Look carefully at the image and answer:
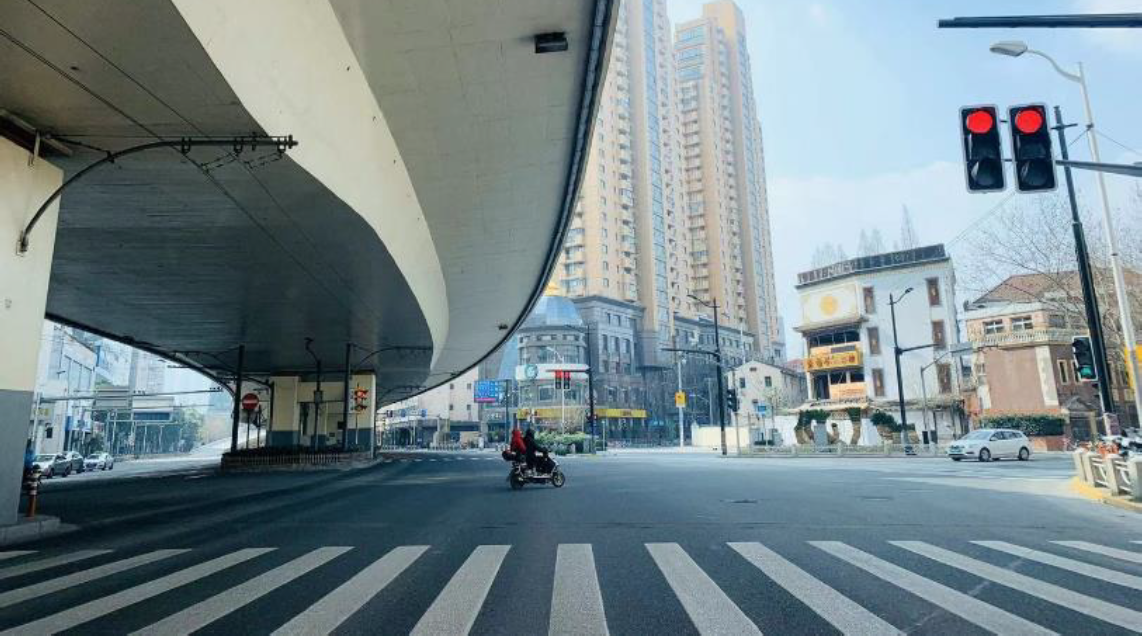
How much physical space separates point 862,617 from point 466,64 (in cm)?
939

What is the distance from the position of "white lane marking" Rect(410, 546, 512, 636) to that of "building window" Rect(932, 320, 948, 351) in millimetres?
54727

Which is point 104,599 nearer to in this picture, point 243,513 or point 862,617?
point 862,617

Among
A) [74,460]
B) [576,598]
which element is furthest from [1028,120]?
[74,460]

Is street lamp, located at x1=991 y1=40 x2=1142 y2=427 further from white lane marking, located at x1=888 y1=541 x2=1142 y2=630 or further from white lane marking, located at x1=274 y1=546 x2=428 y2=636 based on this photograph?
white lane marking, located at x1=274 y1=546 x2=428 y2=636

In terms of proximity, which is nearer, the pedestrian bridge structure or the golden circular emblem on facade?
the pedestrian bridge structure

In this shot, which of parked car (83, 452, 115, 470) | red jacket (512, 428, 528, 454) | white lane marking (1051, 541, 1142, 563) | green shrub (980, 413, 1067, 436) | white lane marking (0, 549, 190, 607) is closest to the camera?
white lane marking (0, 549, 190, 607)

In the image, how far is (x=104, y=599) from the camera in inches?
232

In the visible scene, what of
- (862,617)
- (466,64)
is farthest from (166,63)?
(862,617)

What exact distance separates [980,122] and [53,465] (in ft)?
137

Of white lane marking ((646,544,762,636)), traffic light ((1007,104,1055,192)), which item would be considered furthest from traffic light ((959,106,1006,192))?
white lane marking ((646,544,762,636))

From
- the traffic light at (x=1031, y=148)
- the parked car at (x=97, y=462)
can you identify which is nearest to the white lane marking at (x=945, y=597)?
the traffic light at (x=1031, y=148)

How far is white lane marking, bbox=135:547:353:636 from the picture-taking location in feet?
16.3

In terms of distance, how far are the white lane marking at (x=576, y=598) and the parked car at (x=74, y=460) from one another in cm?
4092

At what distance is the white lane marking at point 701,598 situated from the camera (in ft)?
15.6
